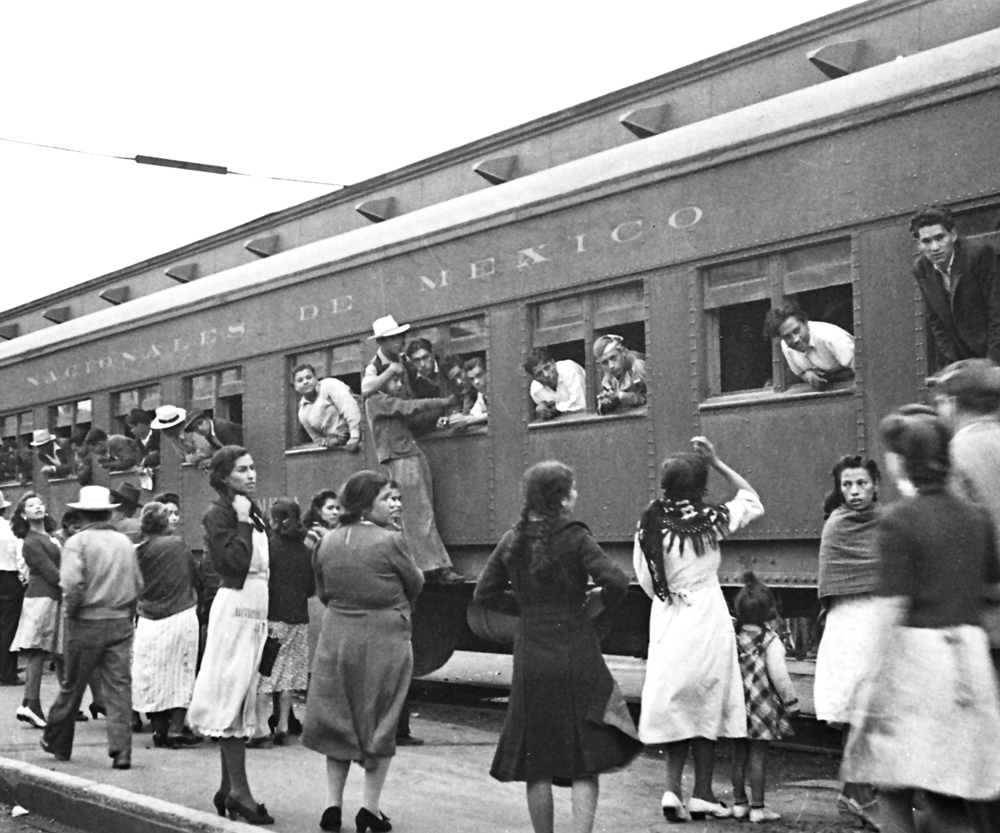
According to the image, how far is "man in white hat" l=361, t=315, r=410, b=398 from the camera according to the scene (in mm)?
8820

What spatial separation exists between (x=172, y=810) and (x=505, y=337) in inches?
132

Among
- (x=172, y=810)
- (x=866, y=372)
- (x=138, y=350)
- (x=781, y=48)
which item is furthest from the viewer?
(x=138, y=350)

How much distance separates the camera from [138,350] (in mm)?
12125

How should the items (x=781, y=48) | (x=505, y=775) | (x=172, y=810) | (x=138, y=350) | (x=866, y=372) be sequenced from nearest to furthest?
1. (x=505, y=775)
2. (x=172, y=810)
3. (x=866, y=372)
4. (x=781, y=48)
5. (x=138, y=350)

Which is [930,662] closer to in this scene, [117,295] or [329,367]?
[329,367]

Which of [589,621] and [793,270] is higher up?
[793,270]

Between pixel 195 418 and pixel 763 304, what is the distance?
17.9 ft

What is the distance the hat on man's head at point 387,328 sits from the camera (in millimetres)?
8836

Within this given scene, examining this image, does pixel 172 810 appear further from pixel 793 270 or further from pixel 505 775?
pixel 793 270

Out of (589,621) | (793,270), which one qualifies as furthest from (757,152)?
(589,621)

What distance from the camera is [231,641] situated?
594 centimetres

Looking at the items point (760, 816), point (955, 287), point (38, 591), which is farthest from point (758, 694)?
point (38, 591)

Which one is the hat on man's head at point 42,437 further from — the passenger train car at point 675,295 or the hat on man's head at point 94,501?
the hat on man's head at point 94,501

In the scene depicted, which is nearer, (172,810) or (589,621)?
(589,621)
